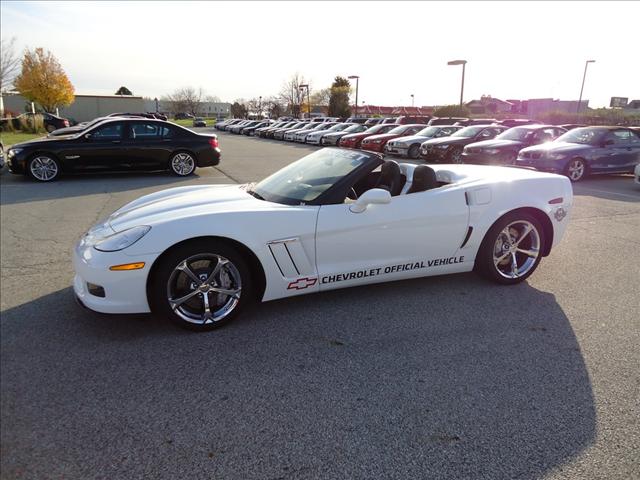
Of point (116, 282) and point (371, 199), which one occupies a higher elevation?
point (371, 199)

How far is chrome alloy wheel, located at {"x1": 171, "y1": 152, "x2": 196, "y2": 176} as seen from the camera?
11500mm

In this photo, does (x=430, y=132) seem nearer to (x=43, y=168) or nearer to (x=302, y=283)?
(x=43, y=168)

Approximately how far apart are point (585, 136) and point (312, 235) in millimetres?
11584

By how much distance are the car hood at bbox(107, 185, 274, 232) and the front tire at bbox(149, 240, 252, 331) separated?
0.31 meters

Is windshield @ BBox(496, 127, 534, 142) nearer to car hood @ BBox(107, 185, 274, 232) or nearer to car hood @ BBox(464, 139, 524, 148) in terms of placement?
car hood @ BBox(464, 139, 524, 148)

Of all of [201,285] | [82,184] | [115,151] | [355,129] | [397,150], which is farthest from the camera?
[355,129]

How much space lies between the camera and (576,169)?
37.3 ft

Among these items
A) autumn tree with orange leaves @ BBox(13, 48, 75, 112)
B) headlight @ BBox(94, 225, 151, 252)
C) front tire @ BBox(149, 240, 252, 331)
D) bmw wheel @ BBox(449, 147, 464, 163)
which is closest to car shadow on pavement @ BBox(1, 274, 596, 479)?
front tire @ BBox(149, 240, 252, 331)

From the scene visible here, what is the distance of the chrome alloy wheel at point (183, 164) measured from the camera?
11500mm

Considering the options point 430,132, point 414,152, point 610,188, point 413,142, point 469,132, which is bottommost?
point 610,188

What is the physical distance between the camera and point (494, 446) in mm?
2104

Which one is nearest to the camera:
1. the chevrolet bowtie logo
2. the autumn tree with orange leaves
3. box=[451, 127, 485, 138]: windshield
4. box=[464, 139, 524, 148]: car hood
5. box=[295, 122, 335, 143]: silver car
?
the chevrolet bowtie logo

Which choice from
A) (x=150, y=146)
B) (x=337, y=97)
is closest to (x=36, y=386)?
(x=150, y=146)

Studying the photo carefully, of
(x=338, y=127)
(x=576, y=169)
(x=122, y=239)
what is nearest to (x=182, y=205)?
(x=122, y=239)
